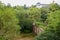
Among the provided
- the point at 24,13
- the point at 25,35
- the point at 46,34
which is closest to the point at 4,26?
the point at 46,34

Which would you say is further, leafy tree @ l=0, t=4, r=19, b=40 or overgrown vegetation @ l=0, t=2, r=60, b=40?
leafy tree @ l=0, t=4, r=19, b=40

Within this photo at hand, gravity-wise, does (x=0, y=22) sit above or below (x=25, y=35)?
above

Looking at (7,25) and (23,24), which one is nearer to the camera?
(7,25)

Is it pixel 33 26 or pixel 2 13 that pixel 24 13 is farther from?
pixel 2 13

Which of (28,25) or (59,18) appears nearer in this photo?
(59,18)

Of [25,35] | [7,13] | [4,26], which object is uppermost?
[7,13]

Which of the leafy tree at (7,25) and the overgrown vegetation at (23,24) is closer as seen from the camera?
the overgrown vegetation at (23,24)

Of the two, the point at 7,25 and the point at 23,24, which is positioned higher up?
the point at 7,25

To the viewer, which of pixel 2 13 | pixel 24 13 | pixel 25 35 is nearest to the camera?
pixel 2 13

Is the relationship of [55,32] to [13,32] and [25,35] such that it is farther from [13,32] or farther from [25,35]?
[25,35]

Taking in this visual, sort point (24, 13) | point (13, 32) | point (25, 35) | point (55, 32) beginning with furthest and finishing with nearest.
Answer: point (24, 13)
point (25, 35)
point (13, 32)
point (55, 32)
